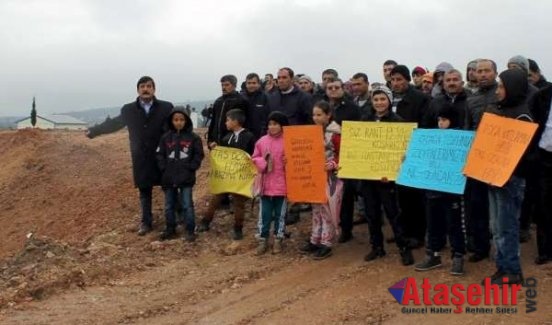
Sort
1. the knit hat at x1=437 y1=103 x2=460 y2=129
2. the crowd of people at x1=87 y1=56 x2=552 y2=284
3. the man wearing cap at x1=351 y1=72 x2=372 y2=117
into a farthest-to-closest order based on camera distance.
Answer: the man wearing cap at x1=351 y1=72 x2=372 y2=117 < the knit hat at x1=437 y1=103 x2=460 y2=129 < the crowd of people at x1=87 y1=56 x2=552 y2=284

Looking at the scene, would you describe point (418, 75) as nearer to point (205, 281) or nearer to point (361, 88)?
point (361, 88)

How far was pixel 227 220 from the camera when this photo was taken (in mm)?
9180

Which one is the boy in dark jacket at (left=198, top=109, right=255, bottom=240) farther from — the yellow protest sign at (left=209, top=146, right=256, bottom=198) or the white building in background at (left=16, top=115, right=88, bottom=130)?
the white building in background at (left=16, top=115, right=88, bottom=130)

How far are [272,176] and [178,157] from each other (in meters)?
1.46

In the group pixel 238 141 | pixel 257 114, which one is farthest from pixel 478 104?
pixel 257 114

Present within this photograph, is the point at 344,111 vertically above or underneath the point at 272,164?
above

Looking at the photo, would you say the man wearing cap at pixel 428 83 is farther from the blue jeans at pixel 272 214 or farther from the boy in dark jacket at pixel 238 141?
the blue jeans at pixel 272 214

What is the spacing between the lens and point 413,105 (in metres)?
7.07

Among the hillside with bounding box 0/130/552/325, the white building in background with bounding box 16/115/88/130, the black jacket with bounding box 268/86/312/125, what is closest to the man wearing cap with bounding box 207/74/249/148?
the black jacket with bounding box 268/86/312/125

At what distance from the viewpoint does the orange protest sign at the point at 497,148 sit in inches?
213

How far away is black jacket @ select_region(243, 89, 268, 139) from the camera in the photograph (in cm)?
871

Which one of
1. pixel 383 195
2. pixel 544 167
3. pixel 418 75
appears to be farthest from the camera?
pixel 418 75

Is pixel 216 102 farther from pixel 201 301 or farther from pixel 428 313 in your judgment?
pixel 428 313

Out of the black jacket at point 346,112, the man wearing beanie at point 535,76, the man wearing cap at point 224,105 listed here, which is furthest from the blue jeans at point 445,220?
the man wearing cap at point 224,105
